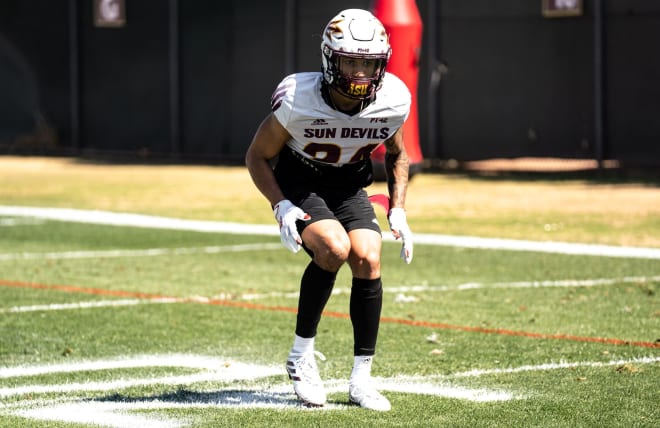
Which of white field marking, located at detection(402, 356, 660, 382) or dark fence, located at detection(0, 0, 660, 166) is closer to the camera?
A: white field marking, located at detection(402, 356, 660, 382)

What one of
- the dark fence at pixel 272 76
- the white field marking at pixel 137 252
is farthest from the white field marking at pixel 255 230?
the dark fence at pixel 272 76

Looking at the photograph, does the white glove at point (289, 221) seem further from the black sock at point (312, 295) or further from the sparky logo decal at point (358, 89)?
the sparky logo decal at point (358, 89)

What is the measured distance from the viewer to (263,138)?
7.07 metres

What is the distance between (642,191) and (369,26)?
48.1 ft

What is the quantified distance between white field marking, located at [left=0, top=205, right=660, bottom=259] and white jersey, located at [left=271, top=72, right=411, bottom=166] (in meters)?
7.06

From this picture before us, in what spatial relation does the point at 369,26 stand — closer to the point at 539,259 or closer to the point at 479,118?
the point at 539,259

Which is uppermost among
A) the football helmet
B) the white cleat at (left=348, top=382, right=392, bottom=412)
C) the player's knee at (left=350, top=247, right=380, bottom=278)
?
the football helmet

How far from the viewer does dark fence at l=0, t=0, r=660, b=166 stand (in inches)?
965

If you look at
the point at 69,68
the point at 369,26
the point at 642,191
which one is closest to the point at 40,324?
the point at 369,26

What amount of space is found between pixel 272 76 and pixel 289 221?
22.1 metres

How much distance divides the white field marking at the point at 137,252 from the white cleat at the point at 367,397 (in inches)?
302

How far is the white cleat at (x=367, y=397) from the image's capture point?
671 centimetres

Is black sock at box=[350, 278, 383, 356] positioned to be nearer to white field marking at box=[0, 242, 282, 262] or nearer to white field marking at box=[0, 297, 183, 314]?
white field marking at box=[0, 297, 183, 314]

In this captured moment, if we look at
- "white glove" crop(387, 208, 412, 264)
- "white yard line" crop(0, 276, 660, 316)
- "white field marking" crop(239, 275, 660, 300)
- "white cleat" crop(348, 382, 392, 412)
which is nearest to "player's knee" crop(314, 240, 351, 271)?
"white glove" crop(387, 208, 412, 264)
